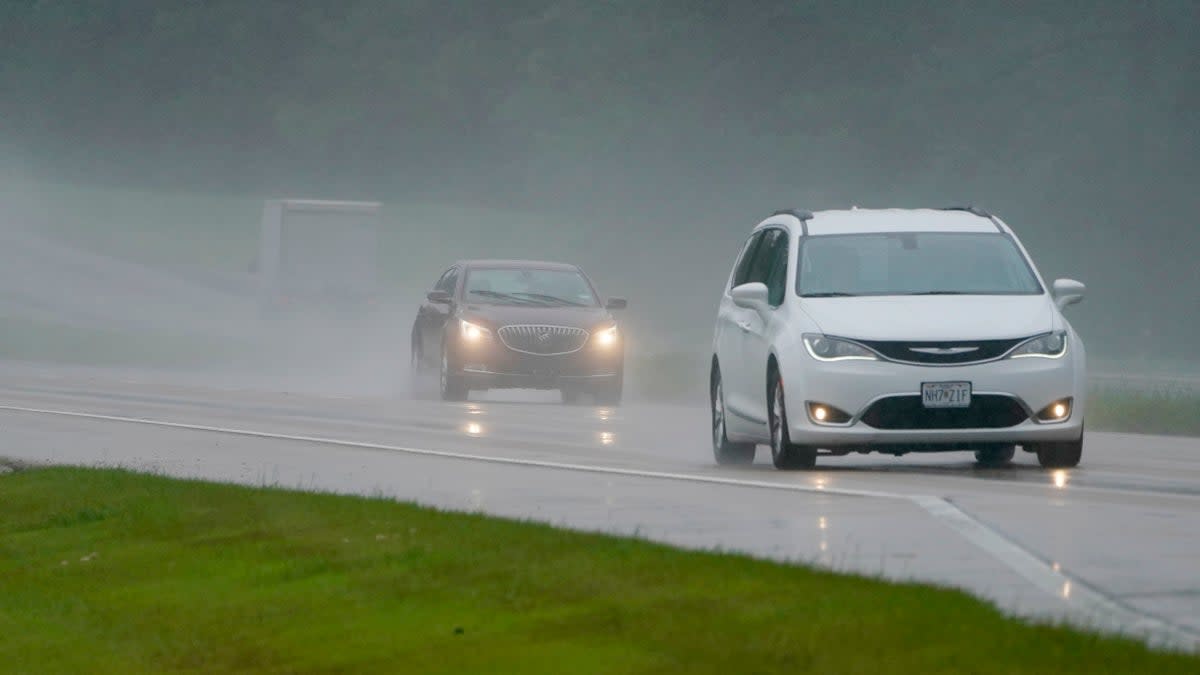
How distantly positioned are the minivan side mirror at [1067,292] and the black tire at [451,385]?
1433 centimetres

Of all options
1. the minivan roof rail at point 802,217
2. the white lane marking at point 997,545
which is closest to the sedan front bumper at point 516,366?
the white lane marking at point 997,545

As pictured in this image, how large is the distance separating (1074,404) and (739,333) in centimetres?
272

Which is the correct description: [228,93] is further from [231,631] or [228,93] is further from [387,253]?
[231,631]

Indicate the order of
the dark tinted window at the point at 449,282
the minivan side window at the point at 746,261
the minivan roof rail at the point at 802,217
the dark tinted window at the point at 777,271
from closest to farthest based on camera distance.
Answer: the dark tinted window at the point at 777,271 < the minivan roof rail at the point at 802,217 < the minivan side window at the point at 746,261 < the dark tinted window at the point at 449,282

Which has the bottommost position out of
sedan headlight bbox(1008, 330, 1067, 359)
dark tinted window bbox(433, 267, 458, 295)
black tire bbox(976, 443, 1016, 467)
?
black tire bbox(976, 443, 1016, 467)

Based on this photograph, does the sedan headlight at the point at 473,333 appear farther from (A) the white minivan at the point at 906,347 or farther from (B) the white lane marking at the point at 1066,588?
(B) the white lane marking at the point at 1066,588

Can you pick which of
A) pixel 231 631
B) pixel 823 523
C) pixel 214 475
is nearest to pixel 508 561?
pixel 231 631

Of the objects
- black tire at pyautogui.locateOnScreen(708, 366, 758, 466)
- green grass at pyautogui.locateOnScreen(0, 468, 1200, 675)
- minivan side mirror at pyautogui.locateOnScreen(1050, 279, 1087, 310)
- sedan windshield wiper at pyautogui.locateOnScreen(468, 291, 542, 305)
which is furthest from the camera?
sedan windshield wiper at pyautogui.locateOnScreen(468, 291, 542, 305)

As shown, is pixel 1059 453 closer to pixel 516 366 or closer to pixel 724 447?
pixel 724 447

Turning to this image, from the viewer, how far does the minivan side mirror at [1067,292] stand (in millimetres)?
16625

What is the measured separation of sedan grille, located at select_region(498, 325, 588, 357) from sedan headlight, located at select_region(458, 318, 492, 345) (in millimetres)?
188

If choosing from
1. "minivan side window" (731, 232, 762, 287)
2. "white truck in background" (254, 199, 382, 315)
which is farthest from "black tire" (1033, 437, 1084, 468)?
"white truck in background" (254, 199, 382, 315)

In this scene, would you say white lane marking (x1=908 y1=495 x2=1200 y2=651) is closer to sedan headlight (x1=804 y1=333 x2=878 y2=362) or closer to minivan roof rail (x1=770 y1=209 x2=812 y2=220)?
sedan headlight (x1=804 y1=333 x2=878 y2=362)

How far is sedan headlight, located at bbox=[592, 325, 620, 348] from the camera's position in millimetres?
30406
